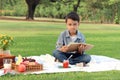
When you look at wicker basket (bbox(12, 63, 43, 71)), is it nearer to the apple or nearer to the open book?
the apple

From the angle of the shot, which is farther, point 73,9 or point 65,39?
point 73,9

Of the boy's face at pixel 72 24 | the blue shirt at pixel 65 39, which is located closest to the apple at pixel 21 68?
the blue shirt at pixel 65 39

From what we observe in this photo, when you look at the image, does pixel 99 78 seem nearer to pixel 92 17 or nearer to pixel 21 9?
pixel 92 17

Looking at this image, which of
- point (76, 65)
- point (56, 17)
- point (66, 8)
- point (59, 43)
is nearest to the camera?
point (76, 65)

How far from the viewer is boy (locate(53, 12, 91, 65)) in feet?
25.6

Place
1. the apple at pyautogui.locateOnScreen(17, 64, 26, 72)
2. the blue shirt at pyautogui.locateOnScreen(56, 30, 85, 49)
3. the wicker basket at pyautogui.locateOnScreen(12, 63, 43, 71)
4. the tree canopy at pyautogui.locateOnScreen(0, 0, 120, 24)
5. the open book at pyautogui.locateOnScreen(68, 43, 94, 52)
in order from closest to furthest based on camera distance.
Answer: the apple at pyautogui.locateOnScreen(17, 64, 26, 72) < the wicker basket at pyautogui.locateOnScreen(12, 63, 43, 71) < the open book at pyautogui.locateOnScreen(68, 43, 94, 52) < the blue shirt at pyautogui.locateOnScreen(56, 30, 85, 49) < the tree canopy at pyautogui.locateOnScreen(0, 0, 120, 24)

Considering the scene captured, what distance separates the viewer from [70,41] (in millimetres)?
8102

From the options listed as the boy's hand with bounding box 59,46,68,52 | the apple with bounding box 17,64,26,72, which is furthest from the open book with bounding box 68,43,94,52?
the apple with bounding box 17,64,26,72

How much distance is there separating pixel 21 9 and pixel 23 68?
50.4 metres

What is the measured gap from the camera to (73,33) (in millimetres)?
8141

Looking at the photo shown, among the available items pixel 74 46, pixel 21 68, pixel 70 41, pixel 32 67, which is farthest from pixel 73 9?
pixel 21 68

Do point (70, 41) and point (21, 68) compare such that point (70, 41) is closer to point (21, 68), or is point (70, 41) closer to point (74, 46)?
point (74, 46)

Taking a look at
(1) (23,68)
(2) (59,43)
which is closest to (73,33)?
(2) (59,43)

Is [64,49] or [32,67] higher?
[64,49]
